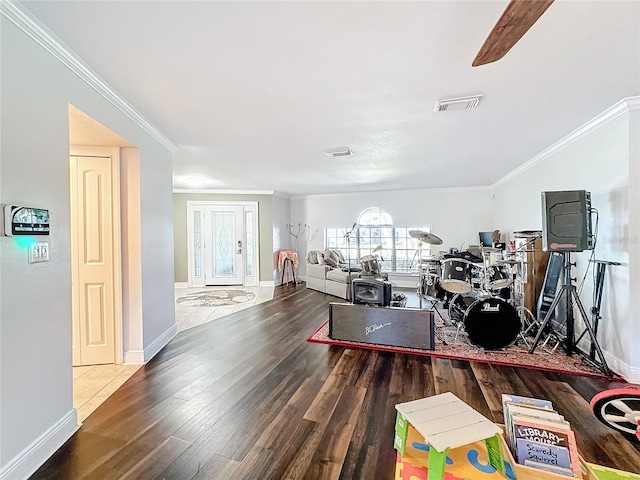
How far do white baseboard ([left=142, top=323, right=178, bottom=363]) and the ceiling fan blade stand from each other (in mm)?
3677

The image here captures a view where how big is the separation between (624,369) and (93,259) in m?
5.04

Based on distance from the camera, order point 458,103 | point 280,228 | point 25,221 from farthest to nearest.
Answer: point 280,228
point 458,103
point 25,221

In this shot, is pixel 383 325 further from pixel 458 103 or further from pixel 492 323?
pixel 458 103

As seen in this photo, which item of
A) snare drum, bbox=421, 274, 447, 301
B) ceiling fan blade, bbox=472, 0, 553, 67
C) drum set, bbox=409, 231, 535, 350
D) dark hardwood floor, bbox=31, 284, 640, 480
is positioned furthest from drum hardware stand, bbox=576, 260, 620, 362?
ceiling fan blade, bbox=472, 0, 553, 67

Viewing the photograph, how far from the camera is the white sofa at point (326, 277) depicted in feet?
19.9

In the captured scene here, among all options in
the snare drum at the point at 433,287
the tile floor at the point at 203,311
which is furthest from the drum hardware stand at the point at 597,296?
the tile floor at the point at 203,311

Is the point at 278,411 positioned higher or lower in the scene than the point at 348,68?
lower

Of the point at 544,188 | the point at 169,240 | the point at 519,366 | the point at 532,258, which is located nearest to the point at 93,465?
the point at 169,240

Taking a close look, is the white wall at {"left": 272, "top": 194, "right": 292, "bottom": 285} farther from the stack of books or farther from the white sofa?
the stack of books

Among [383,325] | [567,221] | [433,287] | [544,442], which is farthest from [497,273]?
[544,442]

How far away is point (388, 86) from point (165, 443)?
9.42ft

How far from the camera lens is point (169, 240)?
3598mm

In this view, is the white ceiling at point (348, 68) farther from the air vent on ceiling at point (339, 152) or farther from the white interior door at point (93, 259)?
the white interior door at point (93, 259)

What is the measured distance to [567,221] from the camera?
2725 mm
